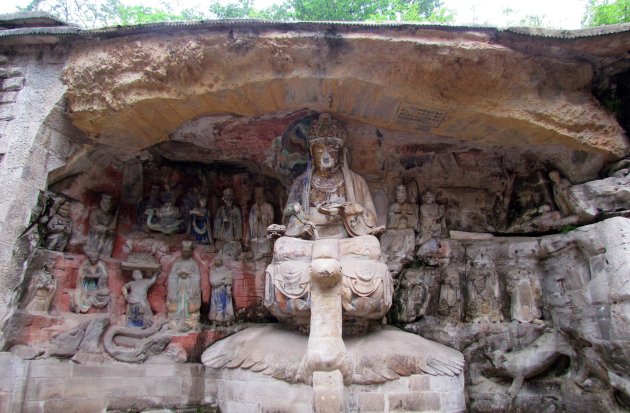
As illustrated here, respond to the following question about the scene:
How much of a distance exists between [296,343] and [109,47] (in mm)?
3288

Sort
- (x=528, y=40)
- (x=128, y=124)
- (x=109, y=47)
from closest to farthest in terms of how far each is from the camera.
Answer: (x=528, y=40)
(x=109, y=47)
(x=128, y=124)

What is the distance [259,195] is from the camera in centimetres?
604

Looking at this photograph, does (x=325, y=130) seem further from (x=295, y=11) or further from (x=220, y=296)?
(x=295, y=11)

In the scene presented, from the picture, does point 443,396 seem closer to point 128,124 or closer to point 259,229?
point 259,229

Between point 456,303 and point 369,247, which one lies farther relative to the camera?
point 456,303

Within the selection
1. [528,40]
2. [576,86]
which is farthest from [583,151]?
[528,40]

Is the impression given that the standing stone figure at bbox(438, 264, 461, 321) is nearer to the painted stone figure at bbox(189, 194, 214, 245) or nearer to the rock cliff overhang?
the rock cliff overhang

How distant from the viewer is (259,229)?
589 centimetres

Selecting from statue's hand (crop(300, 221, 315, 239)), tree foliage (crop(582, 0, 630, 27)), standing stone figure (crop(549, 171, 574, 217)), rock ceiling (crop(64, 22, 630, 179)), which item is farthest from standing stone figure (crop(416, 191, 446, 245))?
tree foliage (crop(582, 0, 630, 27))

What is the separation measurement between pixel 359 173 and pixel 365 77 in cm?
148

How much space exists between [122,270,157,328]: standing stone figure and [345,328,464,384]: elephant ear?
2.35 m

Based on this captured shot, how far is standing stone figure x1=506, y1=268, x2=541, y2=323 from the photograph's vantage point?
16.9ft

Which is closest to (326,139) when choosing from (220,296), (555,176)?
(220,296)

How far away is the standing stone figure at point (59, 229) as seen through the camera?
4.94 meters
